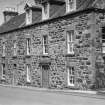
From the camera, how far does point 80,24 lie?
21.7m

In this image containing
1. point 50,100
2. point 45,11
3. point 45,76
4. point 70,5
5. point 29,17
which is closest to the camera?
point 50,100

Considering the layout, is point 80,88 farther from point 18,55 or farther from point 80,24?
point 18,55

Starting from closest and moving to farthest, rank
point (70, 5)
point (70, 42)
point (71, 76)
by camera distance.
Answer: point (71, 76)
point (70, 42)
point (70, 5)

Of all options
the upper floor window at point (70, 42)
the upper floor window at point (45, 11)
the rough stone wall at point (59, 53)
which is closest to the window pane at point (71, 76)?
the rough stone wall at point (59, 53)

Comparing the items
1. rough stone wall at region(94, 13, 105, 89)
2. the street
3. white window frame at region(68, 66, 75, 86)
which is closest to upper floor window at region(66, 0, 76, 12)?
rough stone wall at region(94, 13, 105, 89)

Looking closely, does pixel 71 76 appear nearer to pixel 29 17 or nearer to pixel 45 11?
pixel 45 11

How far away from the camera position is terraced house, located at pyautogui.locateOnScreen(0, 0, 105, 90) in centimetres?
2098

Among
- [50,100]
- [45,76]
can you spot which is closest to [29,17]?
[45,76]

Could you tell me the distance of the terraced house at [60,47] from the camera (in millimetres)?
20984

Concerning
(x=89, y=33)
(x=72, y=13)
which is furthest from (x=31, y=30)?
(x=89, y=33)

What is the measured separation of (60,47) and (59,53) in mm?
527

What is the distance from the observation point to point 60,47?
2405cm

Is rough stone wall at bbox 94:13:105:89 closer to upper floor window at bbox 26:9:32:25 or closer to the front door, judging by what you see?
the front door

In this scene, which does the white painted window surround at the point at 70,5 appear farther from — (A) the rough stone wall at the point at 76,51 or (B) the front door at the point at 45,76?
(B) the front door at the point at 45,76
